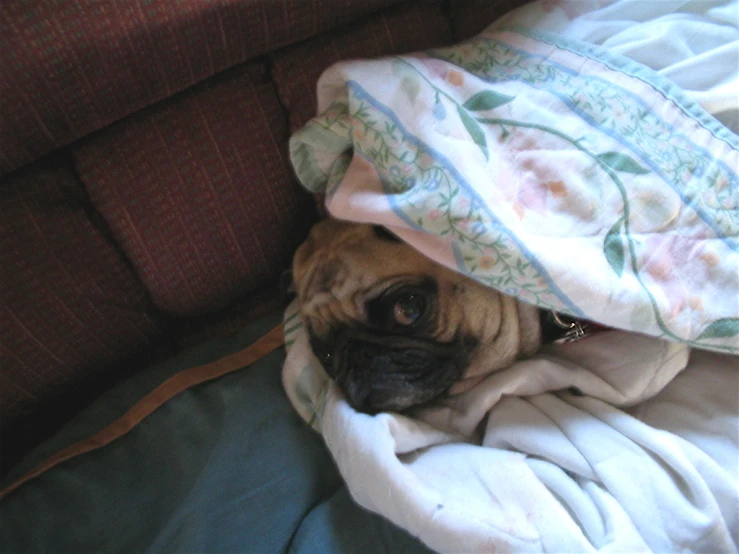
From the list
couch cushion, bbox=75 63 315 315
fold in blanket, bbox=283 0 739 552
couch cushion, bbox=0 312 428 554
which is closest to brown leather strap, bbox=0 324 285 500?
couch cushion, bbox=0 312 428 554

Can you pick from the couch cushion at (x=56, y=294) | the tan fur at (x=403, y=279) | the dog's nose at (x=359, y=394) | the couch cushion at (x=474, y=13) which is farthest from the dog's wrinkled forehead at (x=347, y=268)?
the couch cushion at (x=474, y=13)

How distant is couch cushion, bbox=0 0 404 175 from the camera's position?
2.14ft

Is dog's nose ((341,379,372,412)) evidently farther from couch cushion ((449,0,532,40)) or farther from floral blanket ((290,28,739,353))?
couch cushion ((449,0,532,40))

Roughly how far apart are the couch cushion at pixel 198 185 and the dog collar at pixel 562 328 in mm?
467

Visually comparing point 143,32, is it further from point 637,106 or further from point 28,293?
point 637,106

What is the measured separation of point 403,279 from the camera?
836 millimetres

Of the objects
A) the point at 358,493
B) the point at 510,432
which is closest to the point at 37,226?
the point at 358,493

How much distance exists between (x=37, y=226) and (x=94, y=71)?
27 centimetres

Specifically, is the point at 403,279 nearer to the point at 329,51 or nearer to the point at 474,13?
the point at 329,51

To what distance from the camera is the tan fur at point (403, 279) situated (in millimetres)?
844

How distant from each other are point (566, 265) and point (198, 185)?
1.87ft

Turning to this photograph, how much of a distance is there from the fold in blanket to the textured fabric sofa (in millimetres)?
110

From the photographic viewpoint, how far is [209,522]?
0.83 m

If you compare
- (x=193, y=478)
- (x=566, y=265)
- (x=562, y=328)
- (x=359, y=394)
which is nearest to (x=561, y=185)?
(x=566, y=265)
